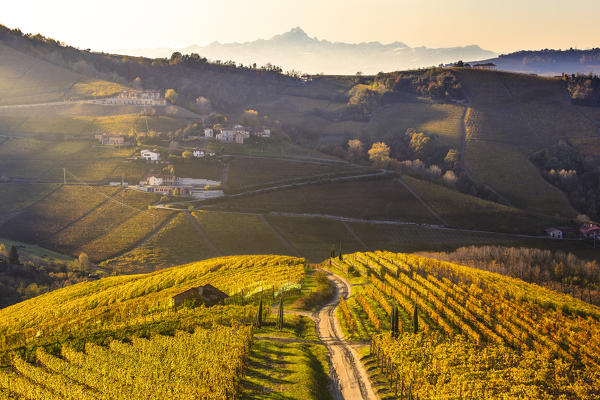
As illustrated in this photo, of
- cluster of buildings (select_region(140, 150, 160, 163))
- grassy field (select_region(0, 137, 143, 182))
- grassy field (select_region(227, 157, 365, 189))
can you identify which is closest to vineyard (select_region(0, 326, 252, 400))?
grassy field (select_region(227, 157, 365, 189))

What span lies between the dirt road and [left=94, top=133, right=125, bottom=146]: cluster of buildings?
4002 inches

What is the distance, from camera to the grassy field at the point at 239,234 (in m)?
91.7

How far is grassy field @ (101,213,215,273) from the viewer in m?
82.9

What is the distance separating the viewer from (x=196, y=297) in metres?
Result: 45.9

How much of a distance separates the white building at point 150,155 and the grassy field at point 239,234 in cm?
3032

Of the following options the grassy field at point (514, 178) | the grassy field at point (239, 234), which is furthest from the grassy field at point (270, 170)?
the grassy field at point (514, 178)

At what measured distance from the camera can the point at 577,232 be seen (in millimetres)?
108938

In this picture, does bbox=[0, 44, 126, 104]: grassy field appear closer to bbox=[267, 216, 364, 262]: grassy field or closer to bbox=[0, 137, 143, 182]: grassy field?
bbox=[0, 137, 143, 182]: grassy field

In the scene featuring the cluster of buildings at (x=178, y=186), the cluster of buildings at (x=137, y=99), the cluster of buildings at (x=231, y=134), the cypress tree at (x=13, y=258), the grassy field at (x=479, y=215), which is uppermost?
the cluster of buildings at (x=137, y=99)

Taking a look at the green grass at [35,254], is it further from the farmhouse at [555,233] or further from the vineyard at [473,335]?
the farmhouse at [555,233]

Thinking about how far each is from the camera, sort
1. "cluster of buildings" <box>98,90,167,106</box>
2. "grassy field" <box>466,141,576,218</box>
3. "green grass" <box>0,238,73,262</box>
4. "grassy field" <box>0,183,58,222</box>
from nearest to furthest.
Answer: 1. "green grass" <box>0,238,73,262</box>
2. "grassy field" <box>0,183,58,222</box>
3. "grassy field" <box>466,141,576,218</box>
4. "cluster of buildings" <box>98,90,167,106</box>

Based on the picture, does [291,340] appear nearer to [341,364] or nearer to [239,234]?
[341,364]

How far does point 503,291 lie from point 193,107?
156 metres

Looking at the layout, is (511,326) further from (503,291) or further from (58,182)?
(58,182)
